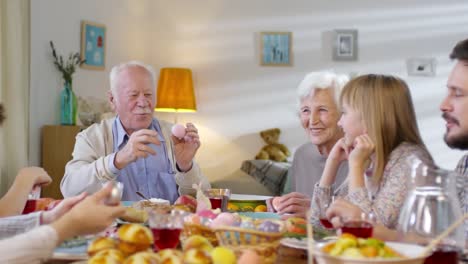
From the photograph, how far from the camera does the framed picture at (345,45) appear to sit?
6355 mm

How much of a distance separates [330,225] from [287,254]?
0.94ft

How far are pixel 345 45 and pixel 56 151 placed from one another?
3.10 m

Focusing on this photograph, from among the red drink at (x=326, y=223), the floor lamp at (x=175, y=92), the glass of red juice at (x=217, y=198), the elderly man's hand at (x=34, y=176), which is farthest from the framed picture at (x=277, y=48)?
the red drink at (x=326, y=223)

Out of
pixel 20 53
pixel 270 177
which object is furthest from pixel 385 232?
pixel 270 177

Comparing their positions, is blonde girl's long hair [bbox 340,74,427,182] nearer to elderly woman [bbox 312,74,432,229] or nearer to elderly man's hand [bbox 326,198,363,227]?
elderly woman [bbox 312,74,432,229]

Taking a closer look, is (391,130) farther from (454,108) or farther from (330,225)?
(330,225)

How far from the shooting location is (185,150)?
2924 millimetres

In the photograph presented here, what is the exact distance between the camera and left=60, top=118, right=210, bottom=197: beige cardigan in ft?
8.84

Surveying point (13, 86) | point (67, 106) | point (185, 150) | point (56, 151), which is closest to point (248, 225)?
point (185, 150)

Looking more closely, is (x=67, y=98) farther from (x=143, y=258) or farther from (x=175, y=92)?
(x=143, y=258)

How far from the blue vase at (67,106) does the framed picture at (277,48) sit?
2191 millimetres

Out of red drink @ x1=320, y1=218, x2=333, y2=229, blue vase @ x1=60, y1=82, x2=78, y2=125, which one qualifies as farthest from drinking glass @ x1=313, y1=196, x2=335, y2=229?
blue vase @ x1=60, y1=82, x2=78, y2=125

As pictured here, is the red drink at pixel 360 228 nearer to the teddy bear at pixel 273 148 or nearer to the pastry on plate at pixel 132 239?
the pastry on plate at pixel 132 239

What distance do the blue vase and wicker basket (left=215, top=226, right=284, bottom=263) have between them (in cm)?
385
